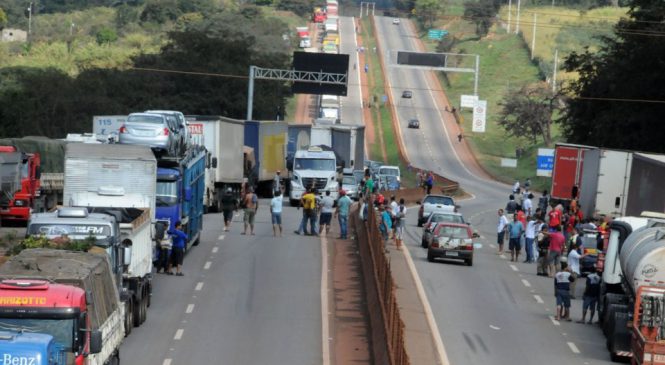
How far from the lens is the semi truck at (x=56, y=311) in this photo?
15156mm

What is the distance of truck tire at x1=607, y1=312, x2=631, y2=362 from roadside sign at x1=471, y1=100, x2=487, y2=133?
96953mm

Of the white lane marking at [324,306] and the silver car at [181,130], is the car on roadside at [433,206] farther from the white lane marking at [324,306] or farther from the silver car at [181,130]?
the silver car at [181,130]

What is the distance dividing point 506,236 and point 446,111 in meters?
92.6

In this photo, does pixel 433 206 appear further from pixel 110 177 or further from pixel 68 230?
pixel 68 230

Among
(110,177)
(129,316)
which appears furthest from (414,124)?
(129,316)

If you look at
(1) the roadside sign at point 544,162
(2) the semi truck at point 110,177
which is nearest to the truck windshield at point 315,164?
(1) the roadside sign at point 544,162

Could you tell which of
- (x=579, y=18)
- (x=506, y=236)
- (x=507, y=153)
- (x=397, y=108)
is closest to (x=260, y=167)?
(x=506, y=236)

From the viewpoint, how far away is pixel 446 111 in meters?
141

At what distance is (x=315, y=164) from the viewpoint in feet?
193

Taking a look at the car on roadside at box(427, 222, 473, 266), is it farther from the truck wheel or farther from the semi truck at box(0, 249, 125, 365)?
the semi truck at box(0, 249, 125, 365)

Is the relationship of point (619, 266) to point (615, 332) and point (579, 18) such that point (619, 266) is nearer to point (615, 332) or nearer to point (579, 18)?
point (615, 332)

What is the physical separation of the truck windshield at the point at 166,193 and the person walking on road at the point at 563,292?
10.4 meters

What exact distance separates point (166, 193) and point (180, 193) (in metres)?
0.61

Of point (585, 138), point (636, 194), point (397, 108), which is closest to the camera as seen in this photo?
point (636, 194)
